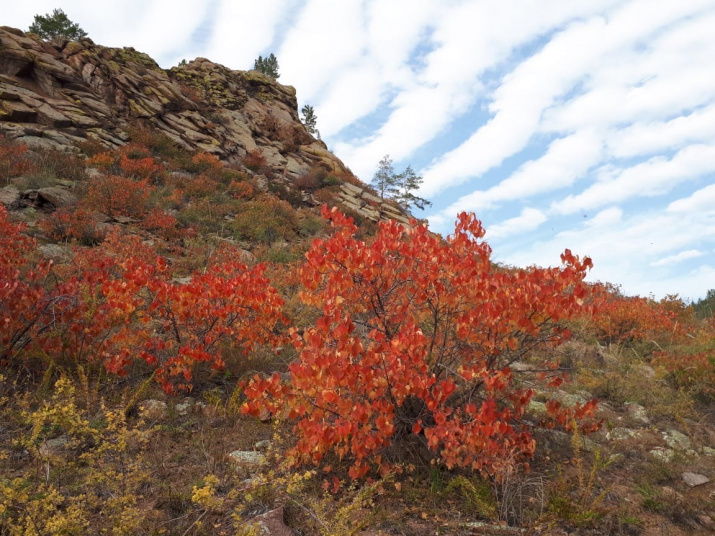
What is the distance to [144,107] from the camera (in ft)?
70.2

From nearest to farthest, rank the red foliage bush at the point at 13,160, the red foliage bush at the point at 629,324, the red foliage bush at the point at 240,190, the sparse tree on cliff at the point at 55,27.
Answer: the red foliage bush at the point at 629,324 < the red foliage bush at the point at 13,160 < the red foliage bush at the point at 240,190 < the sparse tree on cliff at the point at 55,27

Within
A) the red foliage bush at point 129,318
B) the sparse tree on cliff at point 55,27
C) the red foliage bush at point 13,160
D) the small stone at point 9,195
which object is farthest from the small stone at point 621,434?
the sparse tree on cliff at point 55,27

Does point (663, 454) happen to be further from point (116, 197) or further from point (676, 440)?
point (116, 197)

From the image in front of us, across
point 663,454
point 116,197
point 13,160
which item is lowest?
point 663,454

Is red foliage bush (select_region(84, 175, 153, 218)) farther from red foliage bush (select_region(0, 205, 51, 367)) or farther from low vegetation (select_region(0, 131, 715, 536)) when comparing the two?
red foliage bush (select_region(0, 205, 51, 367))

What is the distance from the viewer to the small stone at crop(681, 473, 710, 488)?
3.89 meters

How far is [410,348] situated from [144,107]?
76.9 ft

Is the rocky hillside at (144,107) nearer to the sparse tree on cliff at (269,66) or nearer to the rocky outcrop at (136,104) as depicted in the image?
the rocky outcrop at (136,104)

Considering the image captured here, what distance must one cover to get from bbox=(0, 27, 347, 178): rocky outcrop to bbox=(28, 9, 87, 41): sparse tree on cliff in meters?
6.03

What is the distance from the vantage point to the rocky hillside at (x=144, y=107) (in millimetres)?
17031

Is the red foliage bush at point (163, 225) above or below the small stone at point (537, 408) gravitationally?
above

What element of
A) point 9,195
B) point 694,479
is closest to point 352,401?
point 694,479

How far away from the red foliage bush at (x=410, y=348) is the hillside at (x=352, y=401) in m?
0.02

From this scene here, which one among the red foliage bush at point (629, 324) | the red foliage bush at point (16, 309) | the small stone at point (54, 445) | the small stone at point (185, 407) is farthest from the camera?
the red foliage bush at point (629, 324)
